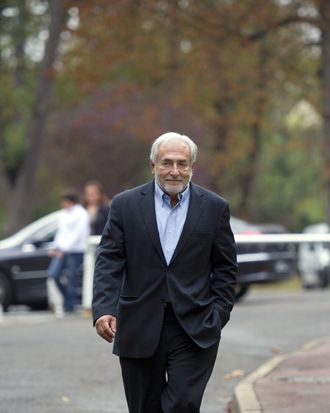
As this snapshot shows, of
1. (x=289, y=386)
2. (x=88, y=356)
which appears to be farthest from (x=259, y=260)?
(x=289, y=386)

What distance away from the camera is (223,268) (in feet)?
20.7

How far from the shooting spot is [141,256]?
20.3 ft

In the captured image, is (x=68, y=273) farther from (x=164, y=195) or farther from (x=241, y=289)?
(x=164, y=195)

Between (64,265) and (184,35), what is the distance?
13.4 metres

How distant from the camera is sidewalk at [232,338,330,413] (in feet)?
28.1

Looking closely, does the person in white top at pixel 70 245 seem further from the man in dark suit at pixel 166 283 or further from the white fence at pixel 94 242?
the man in dark suit at pixel 166 283

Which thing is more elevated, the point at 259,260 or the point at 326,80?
the point at 326,80

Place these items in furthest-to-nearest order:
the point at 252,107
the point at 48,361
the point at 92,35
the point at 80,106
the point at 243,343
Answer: the point at 80,106, the point at 252,107, the point at 92,35, the point at 243,343, the point at 48,361

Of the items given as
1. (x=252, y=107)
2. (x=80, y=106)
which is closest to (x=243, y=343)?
(x=252, y=107)

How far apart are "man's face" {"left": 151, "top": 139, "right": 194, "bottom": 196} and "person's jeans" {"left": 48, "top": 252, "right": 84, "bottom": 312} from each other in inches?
437

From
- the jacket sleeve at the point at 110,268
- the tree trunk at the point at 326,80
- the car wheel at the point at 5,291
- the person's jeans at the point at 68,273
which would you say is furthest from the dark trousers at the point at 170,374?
the tree trunk at the point at 326,80

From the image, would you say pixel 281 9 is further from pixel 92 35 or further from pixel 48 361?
pixel 48 361

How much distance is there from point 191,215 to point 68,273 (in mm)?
11252

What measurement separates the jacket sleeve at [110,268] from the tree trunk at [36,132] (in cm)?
2042
